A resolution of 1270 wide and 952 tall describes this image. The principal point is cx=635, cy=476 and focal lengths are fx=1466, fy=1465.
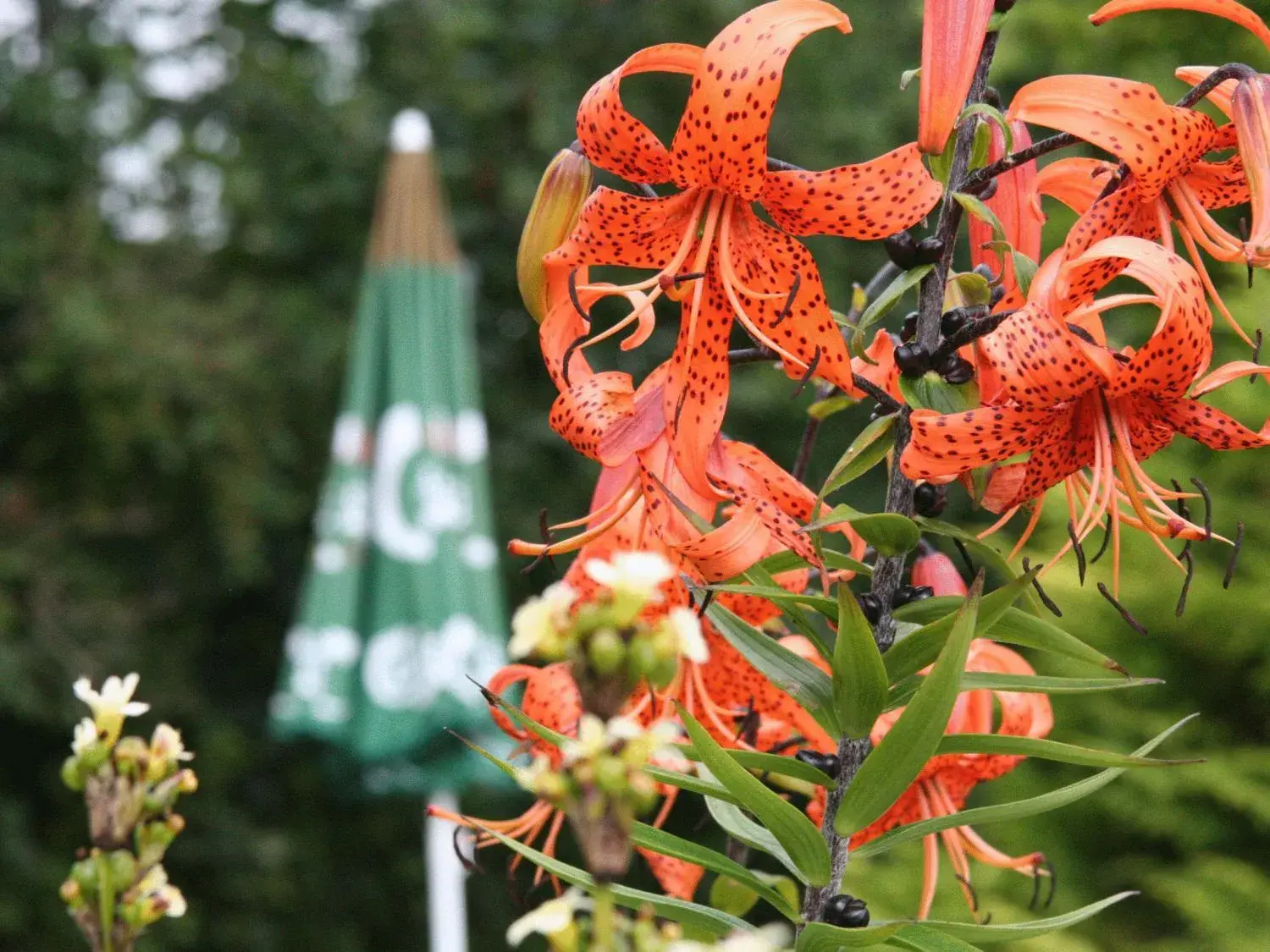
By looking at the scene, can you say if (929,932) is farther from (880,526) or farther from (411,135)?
(411,135)

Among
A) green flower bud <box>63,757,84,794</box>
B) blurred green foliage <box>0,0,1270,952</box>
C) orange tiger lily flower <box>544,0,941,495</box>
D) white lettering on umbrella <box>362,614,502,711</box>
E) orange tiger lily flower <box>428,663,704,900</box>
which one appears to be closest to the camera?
green flower bud <box>63,757,84,794</box>

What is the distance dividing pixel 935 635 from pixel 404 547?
254 cm

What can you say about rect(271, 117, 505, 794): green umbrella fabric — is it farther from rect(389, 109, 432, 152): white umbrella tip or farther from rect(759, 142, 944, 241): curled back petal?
rect(759, 142, 944, 241): curled back petal

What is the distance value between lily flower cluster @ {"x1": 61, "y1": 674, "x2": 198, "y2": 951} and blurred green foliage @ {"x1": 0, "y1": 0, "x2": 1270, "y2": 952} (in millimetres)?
3392

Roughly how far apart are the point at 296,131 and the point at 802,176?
504 cm

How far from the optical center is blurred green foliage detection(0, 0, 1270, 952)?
4449 millimetres

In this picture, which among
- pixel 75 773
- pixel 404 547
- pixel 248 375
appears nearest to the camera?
pixel 75 773

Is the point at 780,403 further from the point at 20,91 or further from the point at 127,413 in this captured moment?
the point at 20,91

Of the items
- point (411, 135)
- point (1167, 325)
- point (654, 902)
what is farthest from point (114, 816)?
point (411, 135)

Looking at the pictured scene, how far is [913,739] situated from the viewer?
48cm

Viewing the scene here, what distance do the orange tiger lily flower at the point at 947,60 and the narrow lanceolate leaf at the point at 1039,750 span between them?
8.2 inches

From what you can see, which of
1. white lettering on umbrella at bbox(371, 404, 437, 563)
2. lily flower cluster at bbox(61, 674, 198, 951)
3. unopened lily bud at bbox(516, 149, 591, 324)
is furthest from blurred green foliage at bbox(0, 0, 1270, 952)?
lily flower cluster at bbox(61, 674, 198, 951)

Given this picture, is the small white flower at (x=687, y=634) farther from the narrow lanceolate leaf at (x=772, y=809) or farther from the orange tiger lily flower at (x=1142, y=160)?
the orange tiger lily flower at (x=1142, y=160)


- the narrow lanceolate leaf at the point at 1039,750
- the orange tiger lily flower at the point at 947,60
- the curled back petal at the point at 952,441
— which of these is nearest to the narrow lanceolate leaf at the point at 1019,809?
the narrow lanceolate leaf at the point at 1039,750
